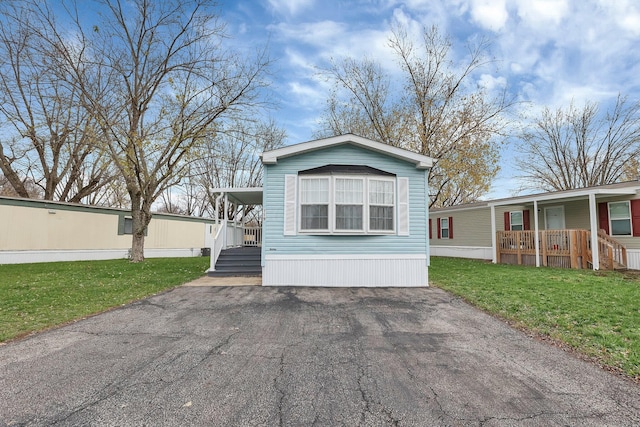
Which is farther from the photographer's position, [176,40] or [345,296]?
[176,40]

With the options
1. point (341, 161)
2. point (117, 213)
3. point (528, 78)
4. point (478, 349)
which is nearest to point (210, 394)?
point (478, 349)

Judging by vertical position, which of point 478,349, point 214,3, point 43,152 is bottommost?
point 478,349

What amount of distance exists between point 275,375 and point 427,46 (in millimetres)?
19632

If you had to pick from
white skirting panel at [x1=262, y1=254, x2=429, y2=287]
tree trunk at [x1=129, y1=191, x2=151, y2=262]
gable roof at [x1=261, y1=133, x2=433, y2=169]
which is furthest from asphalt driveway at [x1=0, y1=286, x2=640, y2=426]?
tree trunk at [x1=129, y1=191, x2=151, y2=262]

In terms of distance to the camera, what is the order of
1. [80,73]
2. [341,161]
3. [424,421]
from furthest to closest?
1. [80,73]
2. [341,161]
3. [424,421]

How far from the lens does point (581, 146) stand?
23.8 meters

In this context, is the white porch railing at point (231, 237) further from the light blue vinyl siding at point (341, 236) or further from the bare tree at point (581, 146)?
the bare tree at point (581, 146)

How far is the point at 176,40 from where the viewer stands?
1377 cm

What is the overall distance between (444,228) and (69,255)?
1992cm

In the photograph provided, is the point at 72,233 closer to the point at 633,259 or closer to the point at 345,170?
the point at 345,170

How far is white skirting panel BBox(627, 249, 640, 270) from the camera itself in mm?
11172

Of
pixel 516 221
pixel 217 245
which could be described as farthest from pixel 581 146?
pixel 217 245

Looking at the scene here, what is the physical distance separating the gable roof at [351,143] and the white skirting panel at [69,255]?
12.9 m

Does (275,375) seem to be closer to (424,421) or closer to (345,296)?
(424,421)
